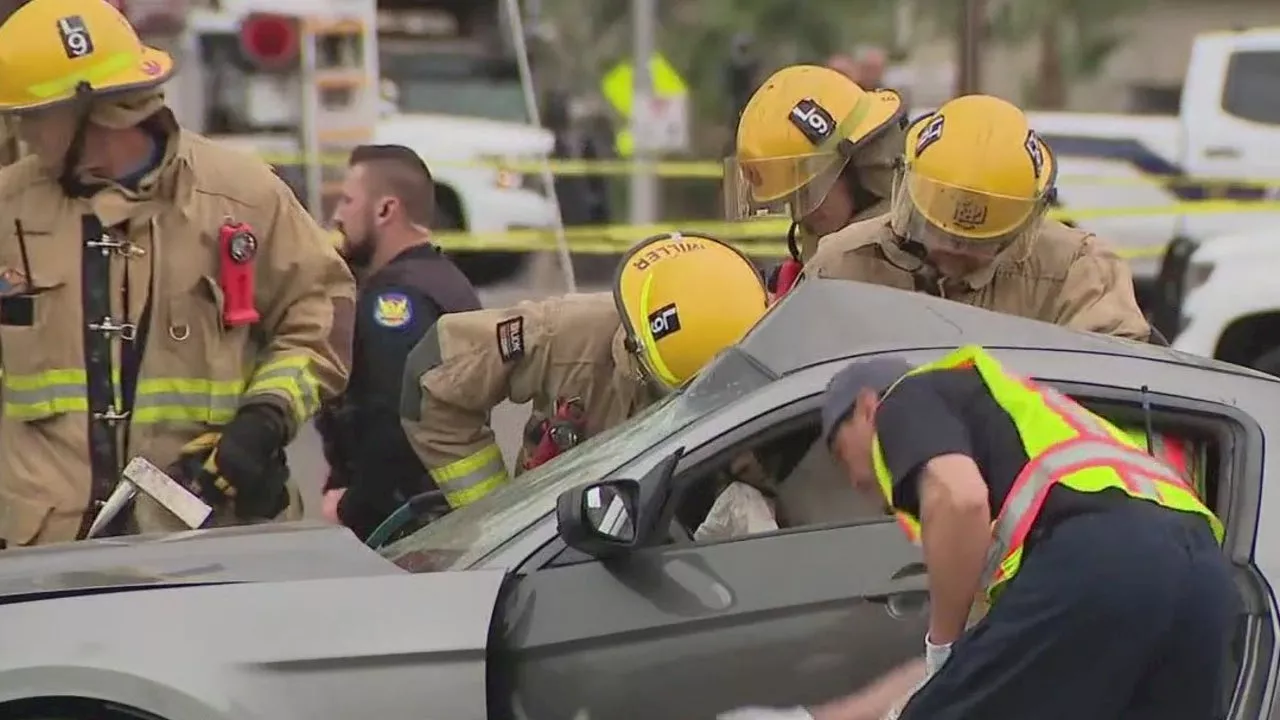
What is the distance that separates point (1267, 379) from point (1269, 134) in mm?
10225

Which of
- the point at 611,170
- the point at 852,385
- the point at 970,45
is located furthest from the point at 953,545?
the point at 611,170

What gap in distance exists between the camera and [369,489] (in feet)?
16.8

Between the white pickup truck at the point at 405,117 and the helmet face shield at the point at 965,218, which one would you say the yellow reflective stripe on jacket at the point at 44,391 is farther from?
the white pickup truck at the point at 405,117

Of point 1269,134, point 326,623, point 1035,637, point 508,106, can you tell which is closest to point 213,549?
point 326,623

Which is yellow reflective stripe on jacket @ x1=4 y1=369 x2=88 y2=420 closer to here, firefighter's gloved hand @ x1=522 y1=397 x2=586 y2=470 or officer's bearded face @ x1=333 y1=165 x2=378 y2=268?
firefighter's gloved hand @ x1=522 y1=397 x2=586 y2=470

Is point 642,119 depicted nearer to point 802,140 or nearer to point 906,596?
point 802,140

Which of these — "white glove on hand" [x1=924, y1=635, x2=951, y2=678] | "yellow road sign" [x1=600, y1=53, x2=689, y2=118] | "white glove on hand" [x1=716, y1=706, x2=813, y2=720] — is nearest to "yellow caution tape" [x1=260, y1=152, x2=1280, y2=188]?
"yellow road sign" [x1=600, y1=53, x2=689, y2=118]

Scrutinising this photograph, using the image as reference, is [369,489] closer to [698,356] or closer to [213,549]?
[698,356]

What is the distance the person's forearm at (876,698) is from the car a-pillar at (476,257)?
38.7 ft

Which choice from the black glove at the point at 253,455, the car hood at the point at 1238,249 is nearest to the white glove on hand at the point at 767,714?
the black glove at the point at 253,455

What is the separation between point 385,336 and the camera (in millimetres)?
5074

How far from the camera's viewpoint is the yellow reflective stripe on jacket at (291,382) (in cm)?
411

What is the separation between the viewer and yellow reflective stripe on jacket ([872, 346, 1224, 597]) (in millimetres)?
2590

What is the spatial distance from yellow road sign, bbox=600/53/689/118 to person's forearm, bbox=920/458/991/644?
515 inches
